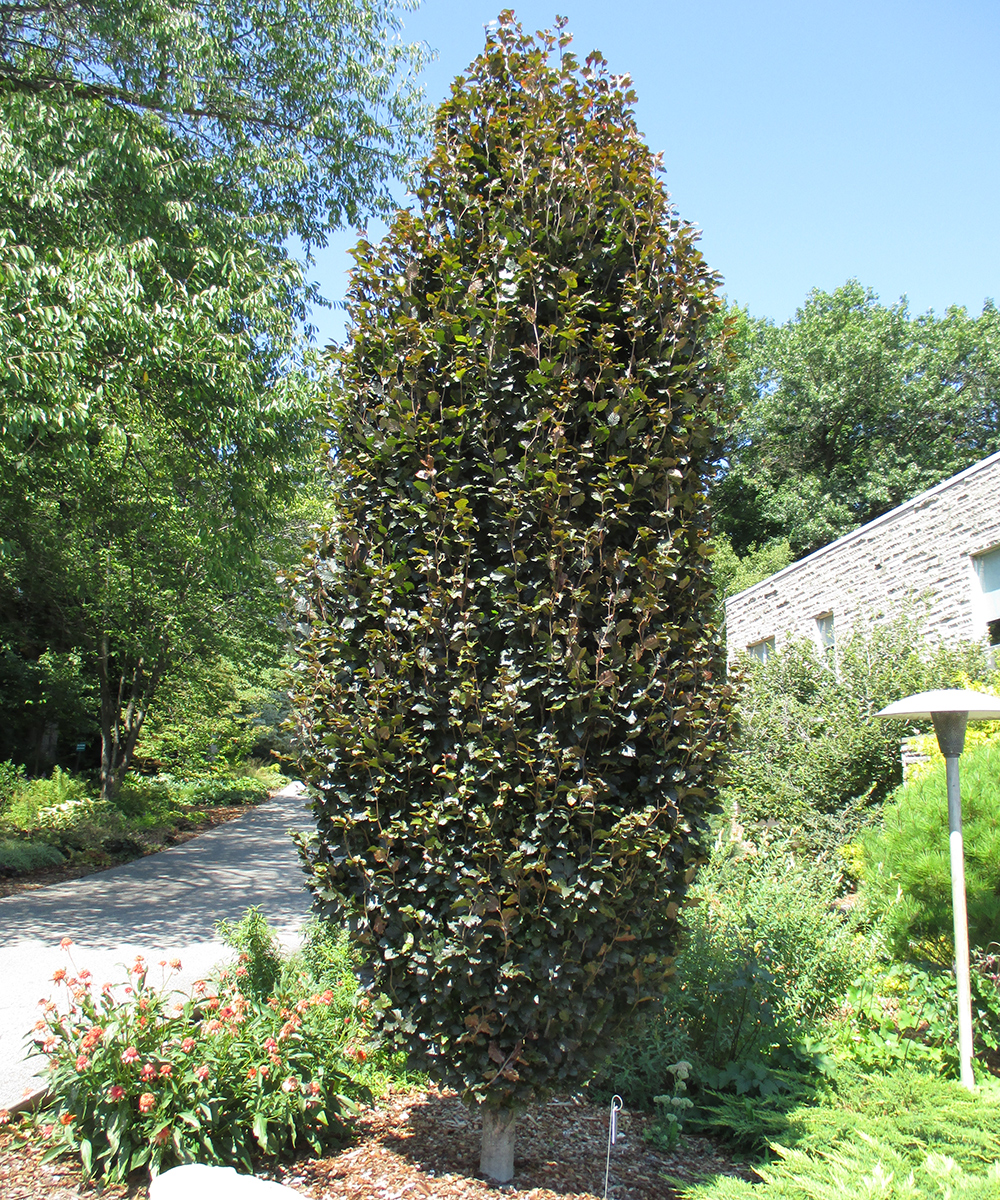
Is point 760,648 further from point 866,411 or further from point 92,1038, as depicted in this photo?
point 866,411

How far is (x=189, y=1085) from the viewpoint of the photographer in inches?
124

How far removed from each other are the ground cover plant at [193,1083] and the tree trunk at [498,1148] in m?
0.64

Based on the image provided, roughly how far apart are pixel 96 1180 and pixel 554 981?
199 cm

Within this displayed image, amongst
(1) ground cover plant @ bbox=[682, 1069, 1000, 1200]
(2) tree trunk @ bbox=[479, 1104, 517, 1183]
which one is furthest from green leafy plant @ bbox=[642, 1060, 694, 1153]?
(2) tree trunk @ bbox=[479, 1104, 517, 1183]

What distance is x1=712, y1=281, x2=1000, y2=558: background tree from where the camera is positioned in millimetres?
26234

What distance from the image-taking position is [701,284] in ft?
11.2

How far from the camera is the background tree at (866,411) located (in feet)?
86.1

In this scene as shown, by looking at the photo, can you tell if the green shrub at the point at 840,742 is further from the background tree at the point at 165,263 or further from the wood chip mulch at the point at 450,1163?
the background tree at the point at 165,263

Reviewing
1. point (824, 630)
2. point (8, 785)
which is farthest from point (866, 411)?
point (8, 785)

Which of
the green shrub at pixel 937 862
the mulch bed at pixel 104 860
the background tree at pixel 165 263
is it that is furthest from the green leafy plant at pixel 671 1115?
the mulch bed at pixel 104 860

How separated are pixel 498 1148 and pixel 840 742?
7.52 m

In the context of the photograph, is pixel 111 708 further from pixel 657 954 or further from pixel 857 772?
A: pixel 657 954

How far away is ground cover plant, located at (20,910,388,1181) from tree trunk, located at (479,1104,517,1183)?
636 millimetres

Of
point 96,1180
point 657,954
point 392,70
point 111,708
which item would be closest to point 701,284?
point 657,954
